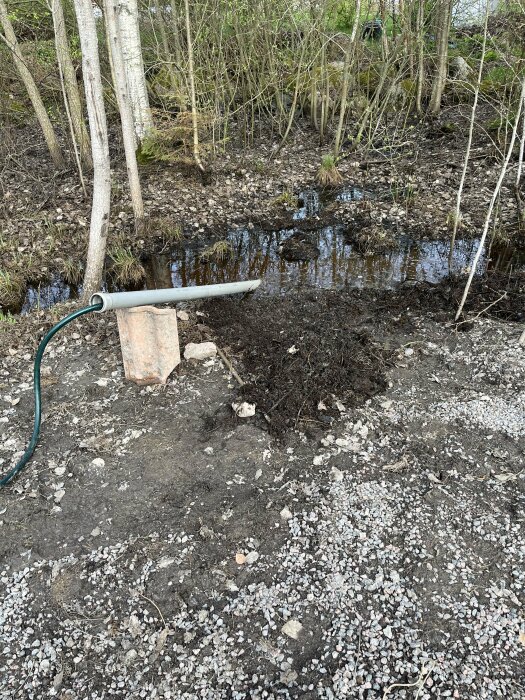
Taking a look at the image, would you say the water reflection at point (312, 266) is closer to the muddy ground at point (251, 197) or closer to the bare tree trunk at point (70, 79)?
the muddy ground at point (251, 197)

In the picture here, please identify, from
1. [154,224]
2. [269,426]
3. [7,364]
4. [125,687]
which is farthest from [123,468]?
[154,224]

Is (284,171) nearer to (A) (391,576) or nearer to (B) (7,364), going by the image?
(B) (7,364)

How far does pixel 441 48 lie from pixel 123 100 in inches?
300

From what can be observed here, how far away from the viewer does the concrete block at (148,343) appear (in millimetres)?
5086

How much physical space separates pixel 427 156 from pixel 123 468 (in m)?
9.74

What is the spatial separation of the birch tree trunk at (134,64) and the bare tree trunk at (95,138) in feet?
12.9

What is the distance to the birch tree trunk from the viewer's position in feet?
29.8

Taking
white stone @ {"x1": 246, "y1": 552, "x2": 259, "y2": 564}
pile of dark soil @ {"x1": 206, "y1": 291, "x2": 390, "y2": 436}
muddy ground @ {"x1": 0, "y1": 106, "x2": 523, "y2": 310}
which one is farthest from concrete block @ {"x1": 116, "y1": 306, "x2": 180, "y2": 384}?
muddy ground @ {"x1": 0, "y1": 106, "x2": 523, "y2": 310}

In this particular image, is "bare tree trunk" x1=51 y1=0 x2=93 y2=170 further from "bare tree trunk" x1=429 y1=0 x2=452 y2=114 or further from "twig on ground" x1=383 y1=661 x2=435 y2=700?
"twig on ground" x1=383 y1=661 x2=435 y2=700

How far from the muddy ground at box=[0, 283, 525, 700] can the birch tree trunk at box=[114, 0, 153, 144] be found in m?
6.00

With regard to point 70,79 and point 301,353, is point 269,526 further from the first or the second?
point 70,79

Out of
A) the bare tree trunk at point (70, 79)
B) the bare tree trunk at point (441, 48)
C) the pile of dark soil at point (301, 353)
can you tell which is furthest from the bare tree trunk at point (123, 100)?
the bare tree trunk at point (441, 48)

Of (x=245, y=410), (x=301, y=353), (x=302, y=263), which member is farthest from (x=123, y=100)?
(x=245, y=410)

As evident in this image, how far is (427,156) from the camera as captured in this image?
1102 centimetres
